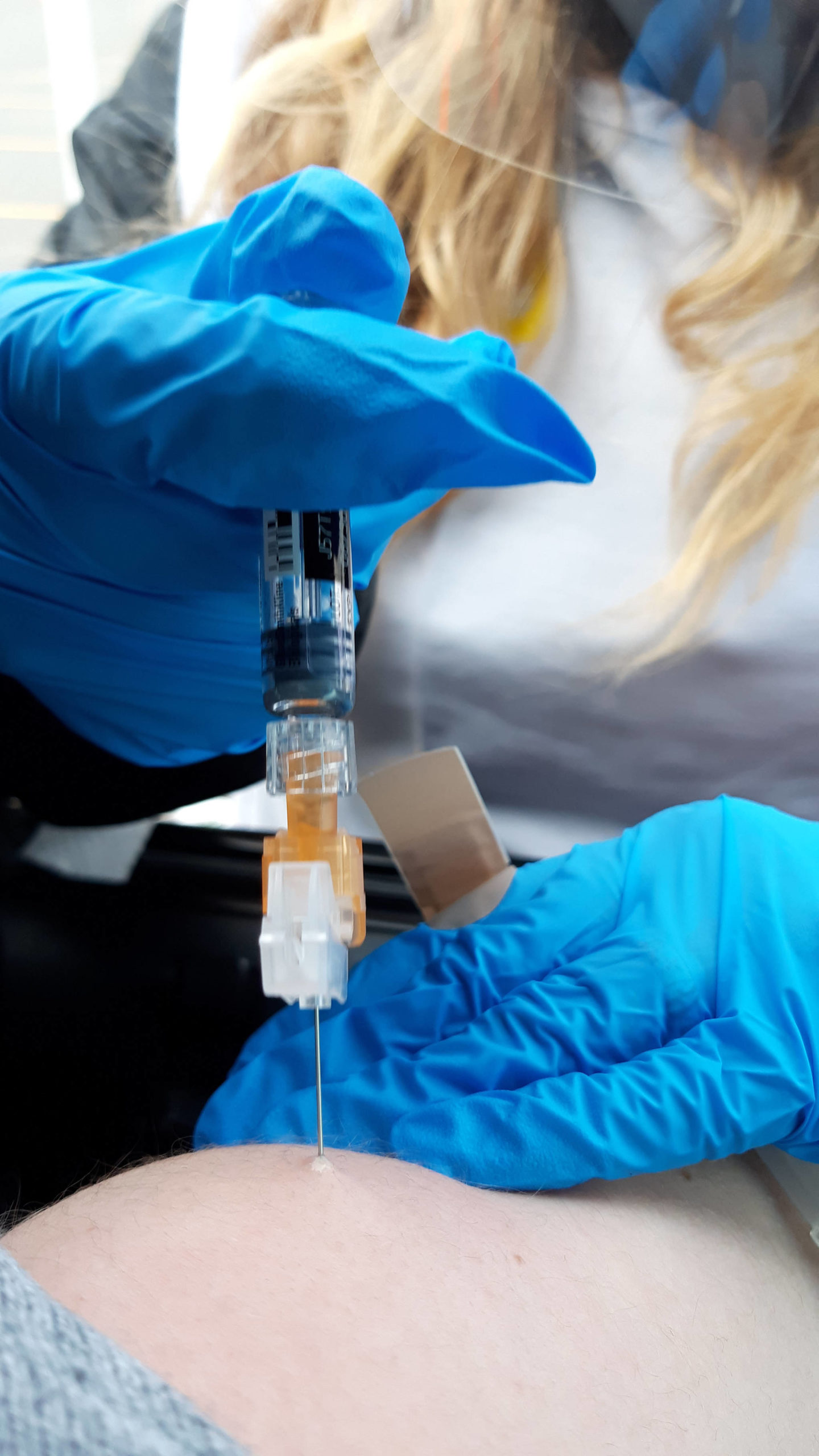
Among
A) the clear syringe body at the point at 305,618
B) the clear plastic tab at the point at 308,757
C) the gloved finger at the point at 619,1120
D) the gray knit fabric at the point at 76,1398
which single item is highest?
the clear syringe body at the point at 305,618

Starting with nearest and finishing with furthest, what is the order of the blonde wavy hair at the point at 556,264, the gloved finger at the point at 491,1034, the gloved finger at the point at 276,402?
the gloved finger at the point at 276,402 < the gloved finger at the point at 491,1034 < the blonde wavy hair at the point at 556,264

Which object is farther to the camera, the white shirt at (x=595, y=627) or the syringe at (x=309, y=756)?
the white shirt at (x=595, y=627)

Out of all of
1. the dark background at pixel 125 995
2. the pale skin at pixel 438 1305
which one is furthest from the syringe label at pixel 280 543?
the dark background at pixel 125 995

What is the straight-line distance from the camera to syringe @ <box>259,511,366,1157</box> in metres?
0.43

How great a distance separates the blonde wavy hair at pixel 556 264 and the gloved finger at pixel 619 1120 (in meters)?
0.61

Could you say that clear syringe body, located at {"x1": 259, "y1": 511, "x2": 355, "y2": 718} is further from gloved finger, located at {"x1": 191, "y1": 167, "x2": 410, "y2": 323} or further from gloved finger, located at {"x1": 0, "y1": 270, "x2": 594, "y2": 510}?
gloved finger, located at {"x1": 191, "y1": 167, "x2": 410, "y2": 323}

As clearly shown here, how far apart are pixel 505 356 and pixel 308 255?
261 millimetres

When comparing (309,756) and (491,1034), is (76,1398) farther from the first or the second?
(491,1034)

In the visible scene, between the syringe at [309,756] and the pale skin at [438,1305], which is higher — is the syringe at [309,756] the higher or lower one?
the higher one

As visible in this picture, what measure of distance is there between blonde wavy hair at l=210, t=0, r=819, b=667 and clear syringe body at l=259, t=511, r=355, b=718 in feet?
1.99

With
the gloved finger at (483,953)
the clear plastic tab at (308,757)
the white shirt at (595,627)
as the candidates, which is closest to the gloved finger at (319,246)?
the clear plastic tab at (308,757)

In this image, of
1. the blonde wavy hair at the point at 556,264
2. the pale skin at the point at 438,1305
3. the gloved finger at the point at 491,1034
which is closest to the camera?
the pale skin at the point at 438,1305

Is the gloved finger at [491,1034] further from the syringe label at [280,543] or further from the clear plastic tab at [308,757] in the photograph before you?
the syringe label at [280,543]

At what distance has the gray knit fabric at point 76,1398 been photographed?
0.61ft
